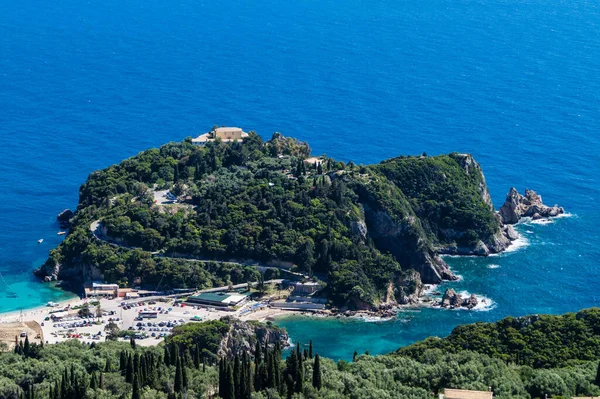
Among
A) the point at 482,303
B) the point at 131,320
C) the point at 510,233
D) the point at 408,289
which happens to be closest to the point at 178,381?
the point at 131,320

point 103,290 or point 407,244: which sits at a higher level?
point 407,244

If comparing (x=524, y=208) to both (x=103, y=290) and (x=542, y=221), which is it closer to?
(x=542, y=221)

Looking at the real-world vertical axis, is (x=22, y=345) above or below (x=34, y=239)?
below

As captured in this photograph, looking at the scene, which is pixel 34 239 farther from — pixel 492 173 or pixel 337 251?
pixel 492 173

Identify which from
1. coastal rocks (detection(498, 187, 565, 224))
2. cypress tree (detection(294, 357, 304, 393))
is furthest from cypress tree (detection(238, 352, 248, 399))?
coastal rocks (detection(498, 187, 565, 224))

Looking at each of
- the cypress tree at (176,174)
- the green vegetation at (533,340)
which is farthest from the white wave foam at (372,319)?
the cypress tree at (176,174)

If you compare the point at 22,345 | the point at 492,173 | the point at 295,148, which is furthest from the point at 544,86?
the point at 22,345
